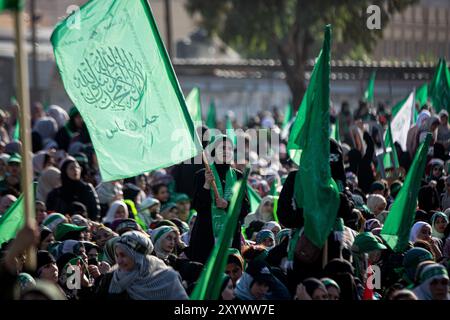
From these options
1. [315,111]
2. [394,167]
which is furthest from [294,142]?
[394,167]

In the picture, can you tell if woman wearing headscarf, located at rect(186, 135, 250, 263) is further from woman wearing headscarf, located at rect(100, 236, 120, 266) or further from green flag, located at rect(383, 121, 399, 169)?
green flag, located at rect(383, 121, 399, 169)

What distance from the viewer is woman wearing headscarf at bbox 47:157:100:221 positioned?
1391 cm

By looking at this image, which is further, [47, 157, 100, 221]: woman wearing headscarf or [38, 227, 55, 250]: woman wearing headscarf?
[47, 157, 100, 221]: woman wearing headscarf

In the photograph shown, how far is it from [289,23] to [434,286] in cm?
3276

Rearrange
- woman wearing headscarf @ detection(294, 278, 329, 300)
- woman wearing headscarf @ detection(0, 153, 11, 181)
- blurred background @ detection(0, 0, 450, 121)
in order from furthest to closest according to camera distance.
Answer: blurred background @ detection(0, 0, 450, 121), woman wearing headscarf @ detection(0, 153, 11, 181), woman wearing headscarf @ detection(294, 278, 329, 300)

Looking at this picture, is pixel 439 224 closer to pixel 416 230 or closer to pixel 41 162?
pixel 416 230

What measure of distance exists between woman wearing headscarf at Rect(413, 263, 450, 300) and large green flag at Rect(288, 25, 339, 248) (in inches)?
28.0

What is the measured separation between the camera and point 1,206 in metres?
12.7

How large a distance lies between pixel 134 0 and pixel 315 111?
175 centimetres

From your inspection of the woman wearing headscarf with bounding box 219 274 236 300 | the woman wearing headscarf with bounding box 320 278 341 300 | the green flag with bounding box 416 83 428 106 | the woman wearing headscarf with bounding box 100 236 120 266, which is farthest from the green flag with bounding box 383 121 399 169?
the woman wearing headscarf with bounding box 320 278 341 300

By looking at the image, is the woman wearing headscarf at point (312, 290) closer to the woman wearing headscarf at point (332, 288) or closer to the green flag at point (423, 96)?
the woman wearing headscarf at point (332, 288)

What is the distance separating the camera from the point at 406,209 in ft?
32.4

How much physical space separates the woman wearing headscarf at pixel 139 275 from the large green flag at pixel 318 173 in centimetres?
91
